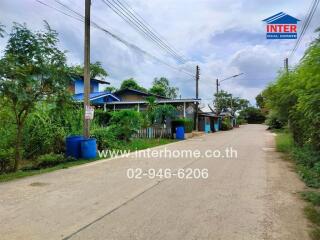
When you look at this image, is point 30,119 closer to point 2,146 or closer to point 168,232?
point 2,146

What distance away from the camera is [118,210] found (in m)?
6.68

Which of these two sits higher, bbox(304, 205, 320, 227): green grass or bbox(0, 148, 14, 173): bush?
bbox(0, 148, 14, 173): bush

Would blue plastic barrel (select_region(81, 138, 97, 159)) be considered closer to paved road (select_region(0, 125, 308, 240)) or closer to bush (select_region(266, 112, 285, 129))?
paved road (select_region(0, 125, 308, 240))

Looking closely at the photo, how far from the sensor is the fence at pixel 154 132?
27.7m

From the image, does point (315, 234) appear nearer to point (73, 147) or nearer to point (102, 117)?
point (73, 147)

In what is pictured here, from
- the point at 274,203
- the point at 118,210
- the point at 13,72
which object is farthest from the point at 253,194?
the point at 13,72

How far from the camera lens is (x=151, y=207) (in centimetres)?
691

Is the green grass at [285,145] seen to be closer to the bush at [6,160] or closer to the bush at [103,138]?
the bush at [103,138]

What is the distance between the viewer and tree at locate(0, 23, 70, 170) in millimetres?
10586

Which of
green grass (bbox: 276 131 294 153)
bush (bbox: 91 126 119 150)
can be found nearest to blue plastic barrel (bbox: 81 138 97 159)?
bush (bbox: 91 126 119 150)

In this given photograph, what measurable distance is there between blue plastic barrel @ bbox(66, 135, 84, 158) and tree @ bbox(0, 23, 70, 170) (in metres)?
2.45

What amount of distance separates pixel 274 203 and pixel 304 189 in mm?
1961

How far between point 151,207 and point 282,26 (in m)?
14.5

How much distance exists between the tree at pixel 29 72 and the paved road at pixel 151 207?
8.54 ft
